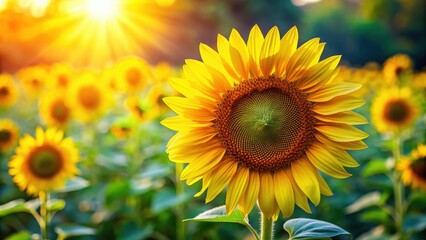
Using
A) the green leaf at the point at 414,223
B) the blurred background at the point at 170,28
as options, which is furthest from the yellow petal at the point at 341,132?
the blurred background at the point at 170,28

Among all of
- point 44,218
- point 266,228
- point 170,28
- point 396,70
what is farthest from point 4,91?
point 170,28

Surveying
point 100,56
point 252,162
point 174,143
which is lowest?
point 252,162

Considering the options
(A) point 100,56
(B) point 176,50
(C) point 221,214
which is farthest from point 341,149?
(B) point 176,50

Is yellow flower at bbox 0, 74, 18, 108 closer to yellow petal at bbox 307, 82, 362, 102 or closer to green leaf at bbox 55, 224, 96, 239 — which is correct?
green leaf at bbox 55, 224, 96, 239

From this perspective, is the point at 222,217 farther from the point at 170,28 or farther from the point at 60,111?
the point at 170,28

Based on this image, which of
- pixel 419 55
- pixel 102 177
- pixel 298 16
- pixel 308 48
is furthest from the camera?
pixel 298 16

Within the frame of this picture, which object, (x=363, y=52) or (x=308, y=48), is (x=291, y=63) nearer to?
(x=308, y=48)

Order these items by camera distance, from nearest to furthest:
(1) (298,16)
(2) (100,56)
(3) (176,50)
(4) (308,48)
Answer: (4) (308,48) → (2) (100,56) → (3) (176,50) → (1) (298,16)
